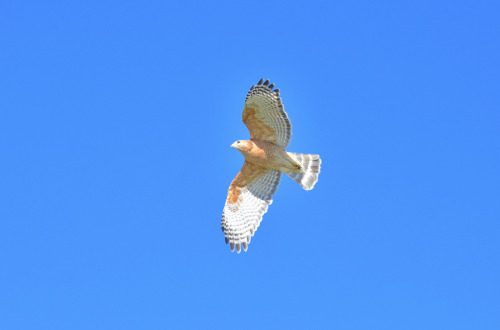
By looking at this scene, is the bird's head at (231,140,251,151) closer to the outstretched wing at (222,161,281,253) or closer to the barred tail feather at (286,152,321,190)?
the outstretched wing at (222,161,281,253)

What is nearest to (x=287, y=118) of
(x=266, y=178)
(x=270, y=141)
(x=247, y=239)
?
(x=270, y=141)

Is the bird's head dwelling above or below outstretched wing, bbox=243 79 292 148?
below

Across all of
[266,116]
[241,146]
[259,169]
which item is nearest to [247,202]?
[259,169]

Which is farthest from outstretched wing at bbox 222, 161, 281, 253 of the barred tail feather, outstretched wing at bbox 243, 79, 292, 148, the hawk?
outstretched wing at bbox 243, 79, 292, 148

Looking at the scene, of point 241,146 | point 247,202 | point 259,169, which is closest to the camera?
point 241,146

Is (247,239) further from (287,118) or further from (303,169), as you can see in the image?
(287,118)

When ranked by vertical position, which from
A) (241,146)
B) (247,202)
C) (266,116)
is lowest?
(247,202)

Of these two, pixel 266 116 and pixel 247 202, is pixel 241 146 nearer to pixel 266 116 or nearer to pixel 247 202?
pixel 266 116
